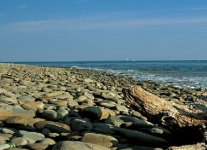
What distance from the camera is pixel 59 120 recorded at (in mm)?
6625

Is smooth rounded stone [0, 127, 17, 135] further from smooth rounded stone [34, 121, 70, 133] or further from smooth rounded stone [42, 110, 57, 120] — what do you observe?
smooth rounded stone [42, 110, 57, 120]

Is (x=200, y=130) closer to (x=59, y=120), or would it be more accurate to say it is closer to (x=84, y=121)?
(x=84, y=121)

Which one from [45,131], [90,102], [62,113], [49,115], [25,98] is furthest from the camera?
[90,102]

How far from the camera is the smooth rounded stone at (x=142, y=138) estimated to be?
5.44 meters

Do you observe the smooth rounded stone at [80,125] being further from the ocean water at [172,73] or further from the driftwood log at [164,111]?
the ocean water at [172,73]

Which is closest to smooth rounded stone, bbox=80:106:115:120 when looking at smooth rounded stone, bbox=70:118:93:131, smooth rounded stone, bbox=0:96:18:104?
smooth rounded stone, bbox=70:118:93:131

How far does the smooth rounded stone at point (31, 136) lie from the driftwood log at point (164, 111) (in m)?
1.22

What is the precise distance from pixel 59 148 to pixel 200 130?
5.41 feet

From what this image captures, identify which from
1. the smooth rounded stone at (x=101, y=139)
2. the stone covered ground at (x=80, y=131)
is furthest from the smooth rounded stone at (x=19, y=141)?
the smooth rounded stone at (x=101, y=139)

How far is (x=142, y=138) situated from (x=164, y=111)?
522 mm

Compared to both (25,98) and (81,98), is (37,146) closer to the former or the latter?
(25,98)

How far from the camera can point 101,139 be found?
5.26 m

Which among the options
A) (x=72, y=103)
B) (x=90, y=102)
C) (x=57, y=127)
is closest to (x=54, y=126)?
(x=57, y=127)

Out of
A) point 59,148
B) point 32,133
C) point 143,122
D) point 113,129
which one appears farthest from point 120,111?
point 59,148
